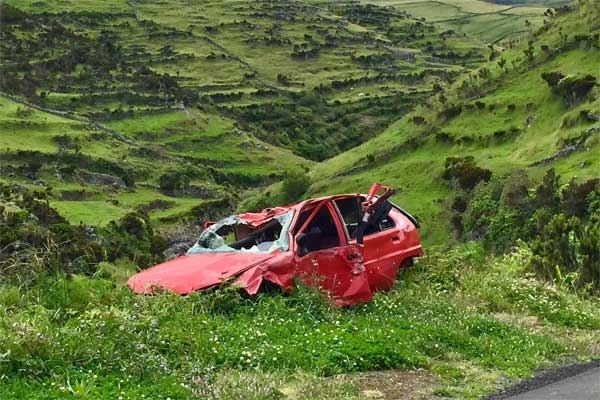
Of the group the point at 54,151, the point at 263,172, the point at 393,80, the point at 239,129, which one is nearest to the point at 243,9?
the point at 393,80

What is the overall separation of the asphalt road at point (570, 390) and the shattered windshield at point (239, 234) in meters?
4.27

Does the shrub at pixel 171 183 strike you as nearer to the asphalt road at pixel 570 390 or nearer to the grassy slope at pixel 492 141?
the grassy slope at pixel 492 141

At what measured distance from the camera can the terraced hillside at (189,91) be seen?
72.3m

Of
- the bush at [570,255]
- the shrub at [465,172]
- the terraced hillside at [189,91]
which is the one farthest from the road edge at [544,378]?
the shrub at [465,172]

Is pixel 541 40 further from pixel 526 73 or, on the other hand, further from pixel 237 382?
pixel 237 382

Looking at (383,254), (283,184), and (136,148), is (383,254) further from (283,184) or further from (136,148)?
(136,148)

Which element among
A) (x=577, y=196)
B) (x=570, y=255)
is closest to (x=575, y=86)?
(x=577, y=196)

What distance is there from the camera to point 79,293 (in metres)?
8.28

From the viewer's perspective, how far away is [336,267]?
9.84 m

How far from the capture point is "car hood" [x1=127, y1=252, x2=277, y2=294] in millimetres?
8914

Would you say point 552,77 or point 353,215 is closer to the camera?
point 353,215

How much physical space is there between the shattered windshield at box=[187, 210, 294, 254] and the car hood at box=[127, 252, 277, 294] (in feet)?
1.98

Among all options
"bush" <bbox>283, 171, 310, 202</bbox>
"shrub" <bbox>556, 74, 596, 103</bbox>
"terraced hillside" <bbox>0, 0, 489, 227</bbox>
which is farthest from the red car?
"bush" <bbox>283, 171, 310, 202</bbox>

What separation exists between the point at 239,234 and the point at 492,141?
52398 millimetres
